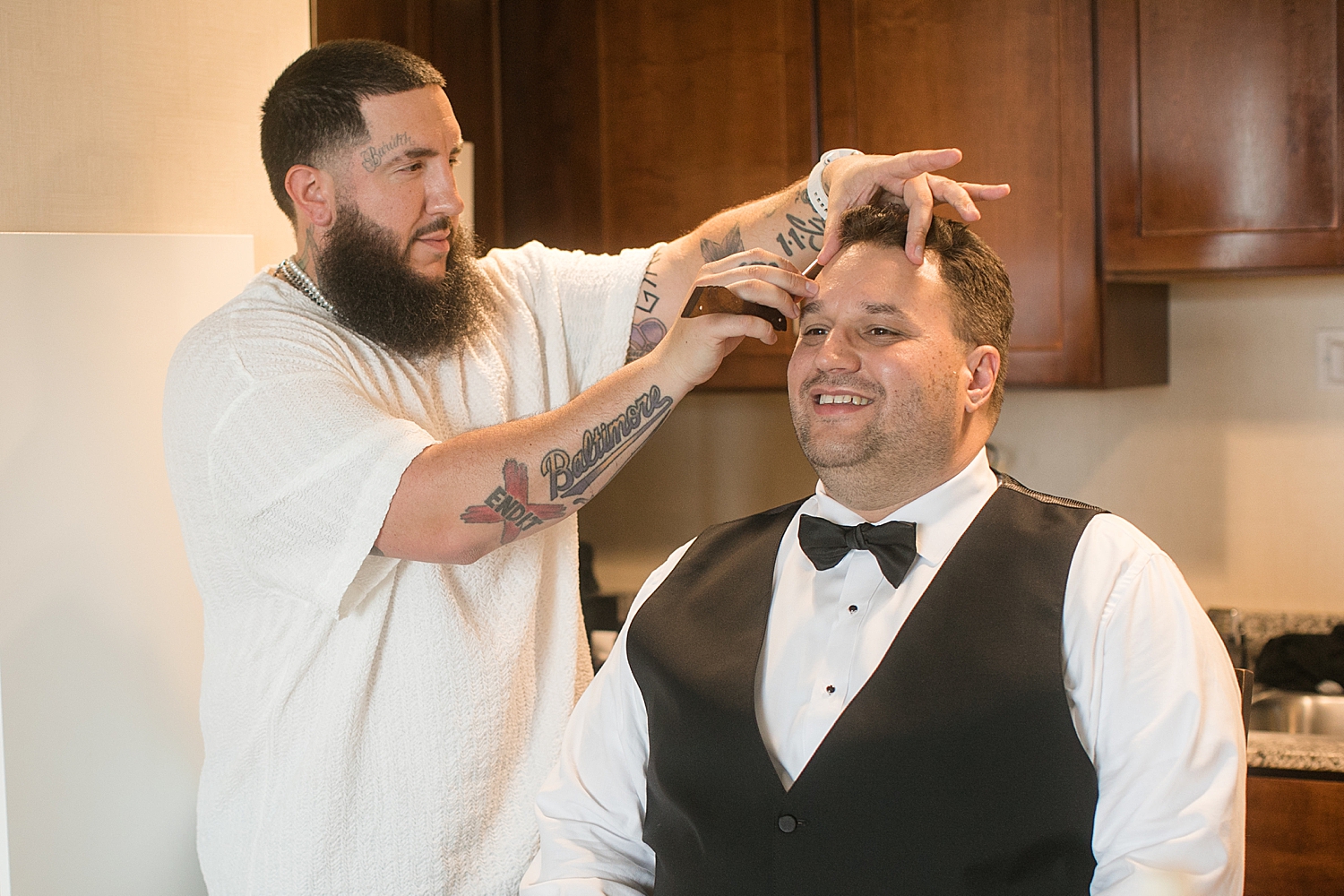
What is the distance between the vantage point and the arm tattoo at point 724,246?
5.91 feet

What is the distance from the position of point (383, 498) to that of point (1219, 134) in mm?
1861

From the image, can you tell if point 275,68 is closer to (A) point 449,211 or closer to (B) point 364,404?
(A) point 449,211

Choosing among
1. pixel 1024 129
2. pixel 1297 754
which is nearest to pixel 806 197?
pixel 1024 129

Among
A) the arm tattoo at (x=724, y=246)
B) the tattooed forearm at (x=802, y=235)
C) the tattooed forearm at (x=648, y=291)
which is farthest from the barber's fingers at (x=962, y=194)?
the tattooed forearm at (x=648, y=291)

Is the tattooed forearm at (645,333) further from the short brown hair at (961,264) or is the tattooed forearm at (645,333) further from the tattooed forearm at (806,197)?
the short brown hair at (961,264)

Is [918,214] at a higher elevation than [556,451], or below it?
higher

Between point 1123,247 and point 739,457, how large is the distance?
1173mm

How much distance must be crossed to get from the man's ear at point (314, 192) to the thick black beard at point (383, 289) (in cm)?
2

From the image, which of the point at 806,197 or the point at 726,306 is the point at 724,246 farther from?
the point at 726,306

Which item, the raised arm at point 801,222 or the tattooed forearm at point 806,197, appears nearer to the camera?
the raised arm at point 801,222

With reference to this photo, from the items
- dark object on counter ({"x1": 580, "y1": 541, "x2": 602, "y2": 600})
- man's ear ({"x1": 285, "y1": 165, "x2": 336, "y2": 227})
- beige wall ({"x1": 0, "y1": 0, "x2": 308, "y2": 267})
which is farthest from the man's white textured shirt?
dark object on counter ({"x1": 580, "y1": 541, "x2": 602, "y2": 600})

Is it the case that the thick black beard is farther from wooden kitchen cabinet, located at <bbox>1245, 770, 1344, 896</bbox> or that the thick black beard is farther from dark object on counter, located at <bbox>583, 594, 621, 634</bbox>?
wooden kitchen cabinet, located at <bbox>1245, 770, 1344, 896</bbox>

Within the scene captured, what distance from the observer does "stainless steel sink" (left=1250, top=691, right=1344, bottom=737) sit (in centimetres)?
252

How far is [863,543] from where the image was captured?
1.44 metres
